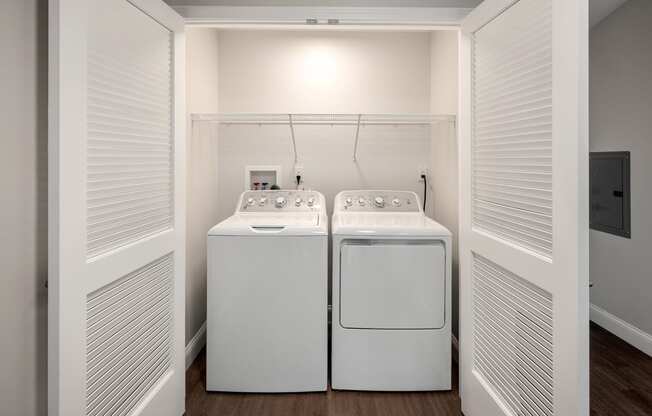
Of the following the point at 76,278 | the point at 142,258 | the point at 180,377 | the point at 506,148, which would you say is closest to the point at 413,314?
the point at 506,148

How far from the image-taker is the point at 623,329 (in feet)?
7.04

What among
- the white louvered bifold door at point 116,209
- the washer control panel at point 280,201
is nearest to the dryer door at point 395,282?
the washer control panel at point 280,201

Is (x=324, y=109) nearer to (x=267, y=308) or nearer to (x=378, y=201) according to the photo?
(x=378, y=201)

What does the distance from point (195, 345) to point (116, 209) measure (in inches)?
55.3

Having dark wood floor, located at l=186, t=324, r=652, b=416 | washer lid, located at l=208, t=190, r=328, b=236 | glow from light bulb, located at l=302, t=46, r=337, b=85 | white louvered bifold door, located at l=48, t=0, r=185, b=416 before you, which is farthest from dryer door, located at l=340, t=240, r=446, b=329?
glow from light bulb, located at l=302, t=46, r=337, b=85

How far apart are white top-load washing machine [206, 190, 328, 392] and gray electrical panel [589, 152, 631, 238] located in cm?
163

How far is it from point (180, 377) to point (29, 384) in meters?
0.77

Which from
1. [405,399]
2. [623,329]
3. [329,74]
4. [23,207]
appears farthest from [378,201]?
[23,207]

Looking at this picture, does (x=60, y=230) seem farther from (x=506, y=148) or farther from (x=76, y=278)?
(x=506, y=148)

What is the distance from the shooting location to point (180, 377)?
180cm

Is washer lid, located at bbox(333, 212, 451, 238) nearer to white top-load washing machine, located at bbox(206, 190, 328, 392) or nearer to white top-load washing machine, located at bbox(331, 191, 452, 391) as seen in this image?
white top-load washing machine, located at bbox(331, 191, 452, 391)

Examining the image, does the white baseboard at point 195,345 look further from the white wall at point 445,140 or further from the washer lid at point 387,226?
the white wall at point 445,140

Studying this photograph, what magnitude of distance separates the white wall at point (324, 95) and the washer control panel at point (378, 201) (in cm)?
35

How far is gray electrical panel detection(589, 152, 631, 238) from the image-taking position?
82.5 inches
